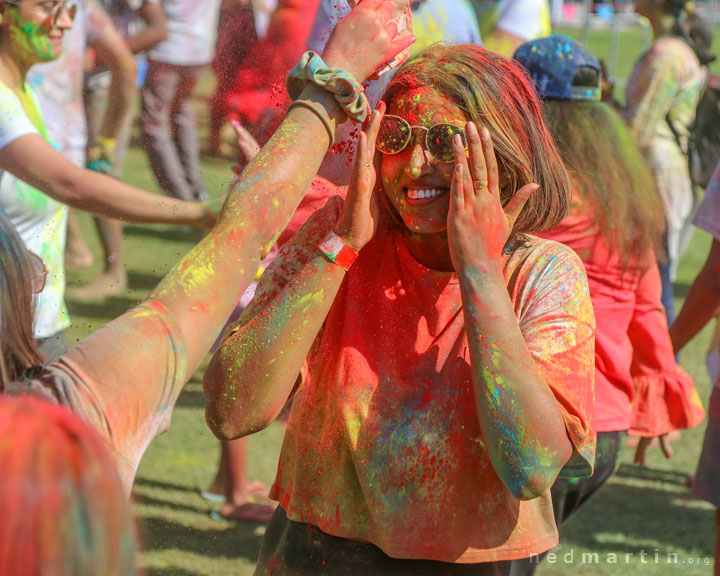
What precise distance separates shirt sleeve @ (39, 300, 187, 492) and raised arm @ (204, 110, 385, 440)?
0.36 metres

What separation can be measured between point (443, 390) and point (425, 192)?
408 mm

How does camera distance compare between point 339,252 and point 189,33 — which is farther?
point 189,33

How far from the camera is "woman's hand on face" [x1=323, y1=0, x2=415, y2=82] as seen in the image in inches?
69.4

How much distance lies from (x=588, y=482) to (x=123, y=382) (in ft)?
6.22

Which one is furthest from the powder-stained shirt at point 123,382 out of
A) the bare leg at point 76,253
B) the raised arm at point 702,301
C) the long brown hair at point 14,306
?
the bare leg at point 76,253

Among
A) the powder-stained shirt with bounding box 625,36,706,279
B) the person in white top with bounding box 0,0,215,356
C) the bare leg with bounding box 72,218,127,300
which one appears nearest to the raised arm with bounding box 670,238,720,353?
the person in white top with bounding box 0,0,215,356

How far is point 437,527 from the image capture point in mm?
1729

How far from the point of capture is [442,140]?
72.2 inches

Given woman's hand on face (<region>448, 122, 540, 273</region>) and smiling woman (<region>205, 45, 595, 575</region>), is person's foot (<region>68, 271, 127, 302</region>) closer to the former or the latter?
smiling woman (<region>205, 45, 595, 575</region>)

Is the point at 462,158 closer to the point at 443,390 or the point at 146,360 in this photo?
the point at 443,390

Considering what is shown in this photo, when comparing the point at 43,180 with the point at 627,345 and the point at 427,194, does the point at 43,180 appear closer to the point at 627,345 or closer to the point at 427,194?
the point at 427,194

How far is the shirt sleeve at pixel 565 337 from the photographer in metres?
1.71

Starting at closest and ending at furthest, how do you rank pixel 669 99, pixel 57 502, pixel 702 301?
1. pixel 57 502
2. pixel 702 301
3. pixel 669 99

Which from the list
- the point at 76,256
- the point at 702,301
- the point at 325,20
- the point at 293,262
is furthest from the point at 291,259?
the point at 76,256
